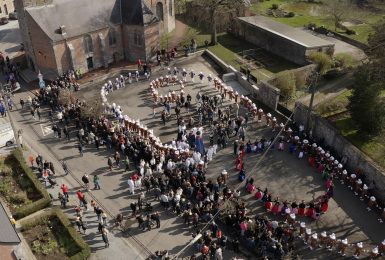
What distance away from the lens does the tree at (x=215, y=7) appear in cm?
4897

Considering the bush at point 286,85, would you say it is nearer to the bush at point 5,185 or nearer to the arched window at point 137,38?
the arched window at point 137,38

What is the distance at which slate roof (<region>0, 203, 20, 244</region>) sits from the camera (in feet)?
73.8

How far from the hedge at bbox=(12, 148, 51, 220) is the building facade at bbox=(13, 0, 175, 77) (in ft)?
50.6

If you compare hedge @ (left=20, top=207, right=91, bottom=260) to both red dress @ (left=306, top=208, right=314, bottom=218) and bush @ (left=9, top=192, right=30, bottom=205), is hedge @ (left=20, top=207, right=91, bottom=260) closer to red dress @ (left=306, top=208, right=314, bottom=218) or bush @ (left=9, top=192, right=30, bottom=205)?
bush @ (left=9, top=192, right=30, bottom=205)

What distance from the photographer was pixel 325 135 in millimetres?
33969

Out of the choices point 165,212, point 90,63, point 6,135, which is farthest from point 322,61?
point 6,135

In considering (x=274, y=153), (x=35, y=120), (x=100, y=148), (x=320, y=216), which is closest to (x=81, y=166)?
(x=100, y=148)

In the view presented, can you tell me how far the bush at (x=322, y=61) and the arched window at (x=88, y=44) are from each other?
24.2 m

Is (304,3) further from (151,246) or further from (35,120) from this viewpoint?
(151,246)

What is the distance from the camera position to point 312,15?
6047 cm

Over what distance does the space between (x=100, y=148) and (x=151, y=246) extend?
11.5 meters

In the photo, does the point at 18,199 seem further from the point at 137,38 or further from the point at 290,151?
the point at 137,38

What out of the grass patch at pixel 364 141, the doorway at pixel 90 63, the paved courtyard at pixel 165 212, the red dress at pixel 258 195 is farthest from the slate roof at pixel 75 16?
the grass patch at pixel 364 141

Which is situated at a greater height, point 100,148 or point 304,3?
point 304,3
